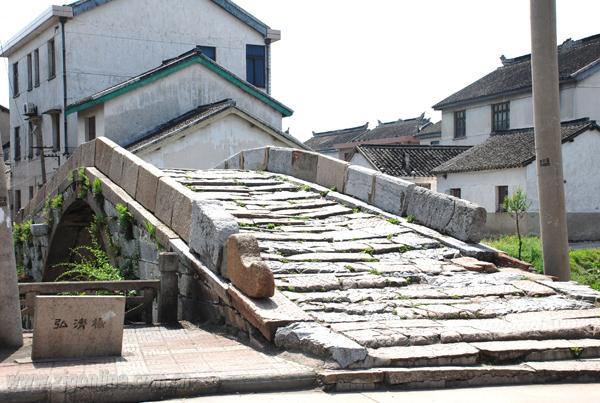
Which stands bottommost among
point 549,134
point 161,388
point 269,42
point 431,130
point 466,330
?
point 161,388

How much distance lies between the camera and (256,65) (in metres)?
30.9

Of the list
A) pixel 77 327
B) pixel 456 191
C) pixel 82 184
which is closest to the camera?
pixel 77 327

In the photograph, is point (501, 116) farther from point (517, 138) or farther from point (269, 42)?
point (269, 42)

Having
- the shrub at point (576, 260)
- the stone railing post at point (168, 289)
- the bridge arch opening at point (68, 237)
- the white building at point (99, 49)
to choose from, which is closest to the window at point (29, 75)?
the white building at point (99, 49)

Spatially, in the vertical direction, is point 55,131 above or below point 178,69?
below

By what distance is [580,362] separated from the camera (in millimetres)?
5926

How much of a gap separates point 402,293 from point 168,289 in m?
2.49

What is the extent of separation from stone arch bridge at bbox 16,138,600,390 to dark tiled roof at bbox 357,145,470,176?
20706mm

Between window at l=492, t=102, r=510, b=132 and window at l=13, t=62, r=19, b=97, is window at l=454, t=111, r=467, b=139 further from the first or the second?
window at l=13, t=62, r=19, b=97

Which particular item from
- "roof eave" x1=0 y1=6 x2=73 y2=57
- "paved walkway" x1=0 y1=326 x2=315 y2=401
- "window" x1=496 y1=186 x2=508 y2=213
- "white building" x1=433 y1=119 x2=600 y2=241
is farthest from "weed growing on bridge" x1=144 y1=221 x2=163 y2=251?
"window" x1=496 y1=186 x2=508 y2=213

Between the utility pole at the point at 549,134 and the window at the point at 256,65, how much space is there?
22965 mm

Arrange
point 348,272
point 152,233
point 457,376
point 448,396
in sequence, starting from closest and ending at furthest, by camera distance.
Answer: point 448,396 → point 457,376 → point 348,272 → point 152,233

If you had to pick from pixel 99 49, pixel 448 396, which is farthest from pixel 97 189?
pixel 99 49

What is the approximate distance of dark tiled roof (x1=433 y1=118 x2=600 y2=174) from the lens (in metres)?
28.7
